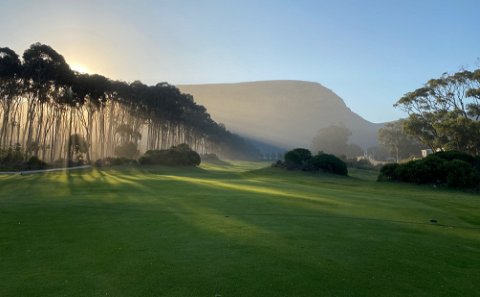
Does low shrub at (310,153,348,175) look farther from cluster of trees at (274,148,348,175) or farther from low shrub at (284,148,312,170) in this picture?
low shrub at (284,148,312,170)

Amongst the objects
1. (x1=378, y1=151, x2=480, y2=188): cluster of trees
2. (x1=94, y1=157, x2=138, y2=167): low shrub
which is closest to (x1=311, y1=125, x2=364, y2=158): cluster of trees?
(x1=94, y1=157, x2=138, y2=167): low shrub

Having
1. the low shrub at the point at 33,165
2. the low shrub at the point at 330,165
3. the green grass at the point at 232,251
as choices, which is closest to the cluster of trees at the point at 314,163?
the low shrub at the point at 330,165

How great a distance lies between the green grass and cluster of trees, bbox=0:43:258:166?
44.0 metres

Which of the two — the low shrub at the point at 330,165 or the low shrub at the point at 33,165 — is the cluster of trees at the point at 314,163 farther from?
the low shrub at the point at 33,165

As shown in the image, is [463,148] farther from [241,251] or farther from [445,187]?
[241,251]

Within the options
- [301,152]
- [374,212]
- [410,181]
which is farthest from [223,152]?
Result: [374,212]

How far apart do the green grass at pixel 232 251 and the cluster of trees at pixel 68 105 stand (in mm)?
A: 43988

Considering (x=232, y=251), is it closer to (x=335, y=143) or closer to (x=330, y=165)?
(x=330, y=165)

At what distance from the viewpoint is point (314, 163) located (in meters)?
51.9

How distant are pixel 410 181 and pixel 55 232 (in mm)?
34889

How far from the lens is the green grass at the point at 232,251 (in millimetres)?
7320

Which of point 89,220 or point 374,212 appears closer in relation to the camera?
point 89,220

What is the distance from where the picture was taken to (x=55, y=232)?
38.3 ft

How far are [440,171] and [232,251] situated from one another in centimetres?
3355
